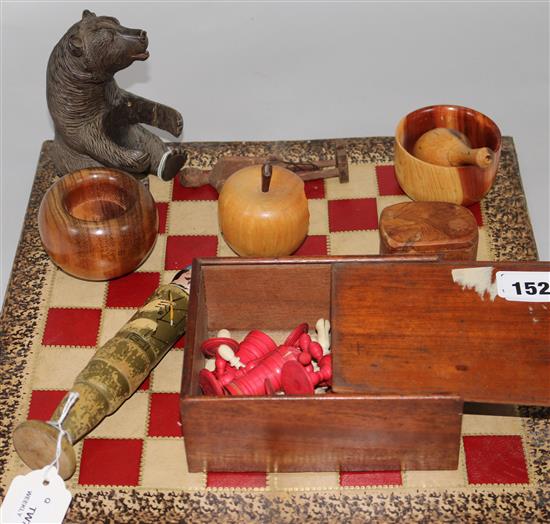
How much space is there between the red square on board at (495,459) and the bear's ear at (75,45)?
0.85 meters

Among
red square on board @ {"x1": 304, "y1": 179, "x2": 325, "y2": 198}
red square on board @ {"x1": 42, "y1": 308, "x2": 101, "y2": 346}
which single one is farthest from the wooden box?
red square on board @ {"x1": 304, "y1": 179, "x2": 325, "y2": 198}

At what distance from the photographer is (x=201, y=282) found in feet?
5.32

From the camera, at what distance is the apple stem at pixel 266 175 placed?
1666mm

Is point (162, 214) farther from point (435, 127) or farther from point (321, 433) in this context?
point (321, 433)

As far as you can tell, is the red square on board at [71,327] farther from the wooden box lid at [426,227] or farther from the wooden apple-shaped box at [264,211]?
the wooden box lid at [426,227]

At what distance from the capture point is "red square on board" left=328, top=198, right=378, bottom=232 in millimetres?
1893

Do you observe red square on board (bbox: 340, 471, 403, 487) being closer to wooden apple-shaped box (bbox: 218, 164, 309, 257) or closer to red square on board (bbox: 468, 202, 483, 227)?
wooden apple-shaped box (bbox: 218, 164, 309, 257)

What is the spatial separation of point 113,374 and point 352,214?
0.56 metres

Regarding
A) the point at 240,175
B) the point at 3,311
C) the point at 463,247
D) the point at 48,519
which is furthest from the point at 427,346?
the point at 3,311

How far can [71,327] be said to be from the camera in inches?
68.8

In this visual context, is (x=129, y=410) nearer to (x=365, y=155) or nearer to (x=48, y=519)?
(x=48, y=519)

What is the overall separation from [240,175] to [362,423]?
0.48m

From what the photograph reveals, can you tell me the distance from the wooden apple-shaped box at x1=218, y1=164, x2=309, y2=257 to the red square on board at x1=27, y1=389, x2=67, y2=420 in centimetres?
37

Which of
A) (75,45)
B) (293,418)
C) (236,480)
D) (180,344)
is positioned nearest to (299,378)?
(293,418)
